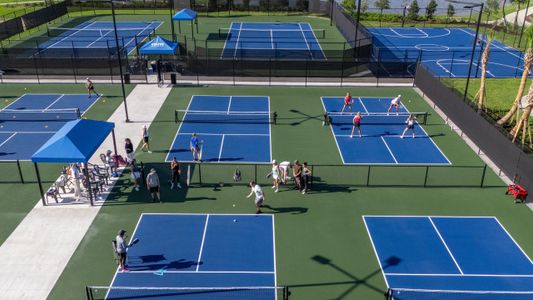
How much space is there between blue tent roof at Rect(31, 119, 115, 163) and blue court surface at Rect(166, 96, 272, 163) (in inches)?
183

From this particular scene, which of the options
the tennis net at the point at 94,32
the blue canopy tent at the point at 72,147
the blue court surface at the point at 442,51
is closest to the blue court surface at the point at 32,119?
the blue canopy tent at the point at 72,147

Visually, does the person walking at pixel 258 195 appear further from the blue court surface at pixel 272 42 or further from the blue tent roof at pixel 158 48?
the blue court surface at pixel 272 42

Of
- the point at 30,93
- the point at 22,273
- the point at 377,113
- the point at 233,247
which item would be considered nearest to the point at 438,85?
the point at 377,113

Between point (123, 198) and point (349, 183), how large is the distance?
9872 millimetres

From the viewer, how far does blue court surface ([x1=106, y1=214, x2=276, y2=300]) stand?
13734 mm

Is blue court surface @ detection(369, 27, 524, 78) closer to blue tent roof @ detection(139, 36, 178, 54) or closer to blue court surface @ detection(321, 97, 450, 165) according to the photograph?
blue court surface @ detection(321, 97, 450, 165)

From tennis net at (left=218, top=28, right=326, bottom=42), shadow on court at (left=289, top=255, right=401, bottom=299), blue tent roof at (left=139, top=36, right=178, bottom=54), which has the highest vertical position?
blue tent roof at (left=139, top=36, right=178, bottom=54)

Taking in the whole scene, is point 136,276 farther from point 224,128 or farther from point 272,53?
point 272,53

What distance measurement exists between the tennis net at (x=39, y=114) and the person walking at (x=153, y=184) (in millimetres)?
10918

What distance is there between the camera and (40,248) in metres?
15.8

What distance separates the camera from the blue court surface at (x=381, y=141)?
22.8 meters

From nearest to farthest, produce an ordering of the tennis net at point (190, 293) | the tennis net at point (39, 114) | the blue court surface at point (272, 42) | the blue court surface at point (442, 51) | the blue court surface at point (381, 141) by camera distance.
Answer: the tennis net at point (190, 293) < the blue court surface at point (381, 141) < the tennis net at point (39, 114) < the blue court surface at point (442, 51) < the blue court surface at point (272, 42)

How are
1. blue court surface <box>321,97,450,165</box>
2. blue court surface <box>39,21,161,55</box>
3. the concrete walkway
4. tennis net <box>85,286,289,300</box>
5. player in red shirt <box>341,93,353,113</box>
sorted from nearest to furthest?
tennis net <box>85,286,289,300</box>, the concrete walkway, blue court surface <box>321,97,450,165</box>, player in red shirt <box>341,93,353,113</box>, blue court surface <box>39,21,161,55</box>

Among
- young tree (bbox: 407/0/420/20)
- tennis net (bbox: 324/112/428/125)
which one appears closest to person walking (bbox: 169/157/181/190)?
tennis net (bbox: 324/112/428/125)
